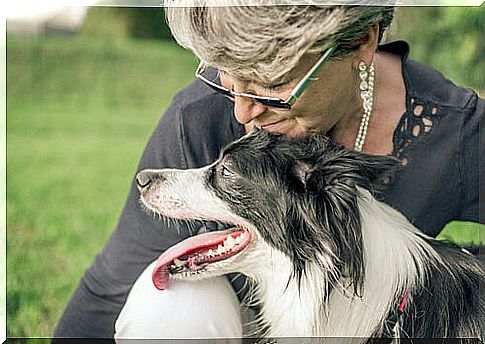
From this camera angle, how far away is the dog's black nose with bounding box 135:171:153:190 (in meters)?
2.34

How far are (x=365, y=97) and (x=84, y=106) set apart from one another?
809mm

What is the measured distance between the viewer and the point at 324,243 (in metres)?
2.13

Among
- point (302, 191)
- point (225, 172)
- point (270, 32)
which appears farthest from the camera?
point (225, 172)

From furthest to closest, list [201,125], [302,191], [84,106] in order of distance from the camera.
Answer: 1. [84,106]
2. [201,125]
3. [302,191]

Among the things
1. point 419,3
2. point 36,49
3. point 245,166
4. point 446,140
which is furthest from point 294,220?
point 36,49

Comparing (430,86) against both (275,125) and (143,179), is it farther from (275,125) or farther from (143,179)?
(143,179)

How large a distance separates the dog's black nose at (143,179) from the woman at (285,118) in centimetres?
4

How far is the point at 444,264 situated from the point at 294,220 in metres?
0.40

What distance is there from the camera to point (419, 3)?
237 centimetres

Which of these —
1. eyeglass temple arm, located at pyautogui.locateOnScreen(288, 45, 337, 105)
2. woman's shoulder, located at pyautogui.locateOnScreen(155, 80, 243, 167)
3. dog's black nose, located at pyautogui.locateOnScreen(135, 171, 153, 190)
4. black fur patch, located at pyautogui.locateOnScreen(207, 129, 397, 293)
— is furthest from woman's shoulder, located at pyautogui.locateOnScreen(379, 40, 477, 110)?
dog's black nose, located at pyautogui.locateOnScreen(135, 171, 153, 190)

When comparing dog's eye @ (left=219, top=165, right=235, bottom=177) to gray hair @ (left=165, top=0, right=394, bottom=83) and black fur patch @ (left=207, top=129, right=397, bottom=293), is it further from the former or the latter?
gray hair @ (left=165, top=0, right=394, bottom=83)

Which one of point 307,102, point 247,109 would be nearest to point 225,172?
point 247,109

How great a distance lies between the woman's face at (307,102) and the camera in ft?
6.97

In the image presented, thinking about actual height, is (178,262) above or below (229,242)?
below
